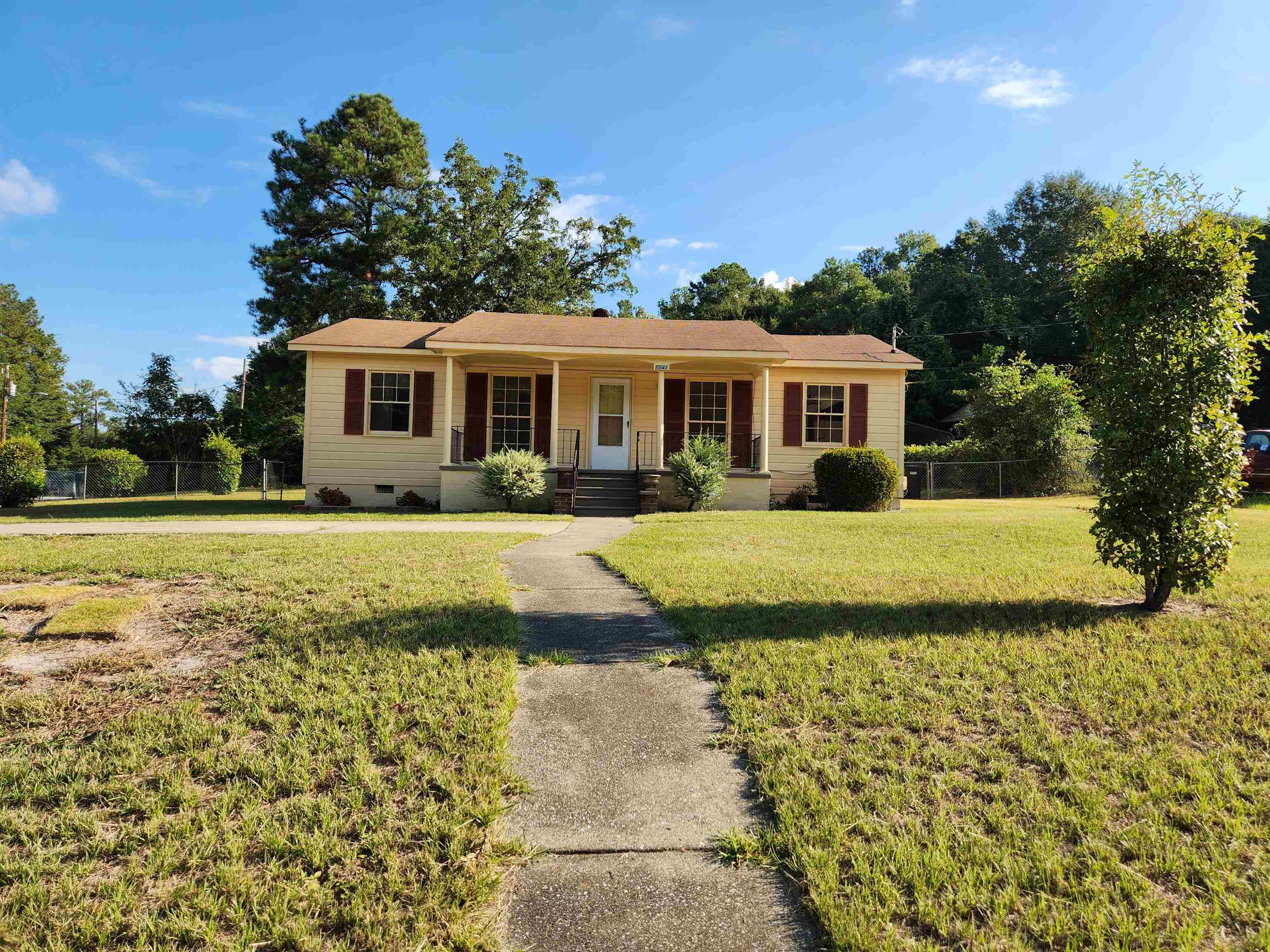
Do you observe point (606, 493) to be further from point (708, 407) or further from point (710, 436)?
point (708, 407)

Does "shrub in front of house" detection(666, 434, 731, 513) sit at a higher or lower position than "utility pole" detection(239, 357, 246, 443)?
lower

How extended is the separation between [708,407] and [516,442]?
4.67 m

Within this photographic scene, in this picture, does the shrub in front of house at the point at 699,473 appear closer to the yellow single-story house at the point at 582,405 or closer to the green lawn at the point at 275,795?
the yellow single-story house at the point at 582,405

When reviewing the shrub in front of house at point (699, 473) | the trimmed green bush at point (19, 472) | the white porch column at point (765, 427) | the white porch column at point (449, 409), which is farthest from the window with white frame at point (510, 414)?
the trimmed green bush at point (19, 472)

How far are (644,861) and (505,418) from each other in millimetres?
15140

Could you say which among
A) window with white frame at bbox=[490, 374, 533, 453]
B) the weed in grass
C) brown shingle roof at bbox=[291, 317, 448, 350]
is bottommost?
the weed in grass

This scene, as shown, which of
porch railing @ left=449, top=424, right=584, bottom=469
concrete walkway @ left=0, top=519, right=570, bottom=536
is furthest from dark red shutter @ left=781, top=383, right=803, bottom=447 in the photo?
concrete walkway @ left=0, top=519, right=570, bottom=536

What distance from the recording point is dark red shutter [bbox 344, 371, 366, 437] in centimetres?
1644

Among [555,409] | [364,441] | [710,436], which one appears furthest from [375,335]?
[710,436]

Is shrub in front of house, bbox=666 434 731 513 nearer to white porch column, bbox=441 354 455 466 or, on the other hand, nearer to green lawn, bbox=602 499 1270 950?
white porch column, bbox=441 354 455 466

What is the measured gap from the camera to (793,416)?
1748 centimetres

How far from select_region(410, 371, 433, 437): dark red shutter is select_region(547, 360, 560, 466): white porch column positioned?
111 inches

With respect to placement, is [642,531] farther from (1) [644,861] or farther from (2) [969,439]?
(2) [969,439]

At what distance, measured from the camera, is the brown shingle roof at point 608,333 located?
15.7m
